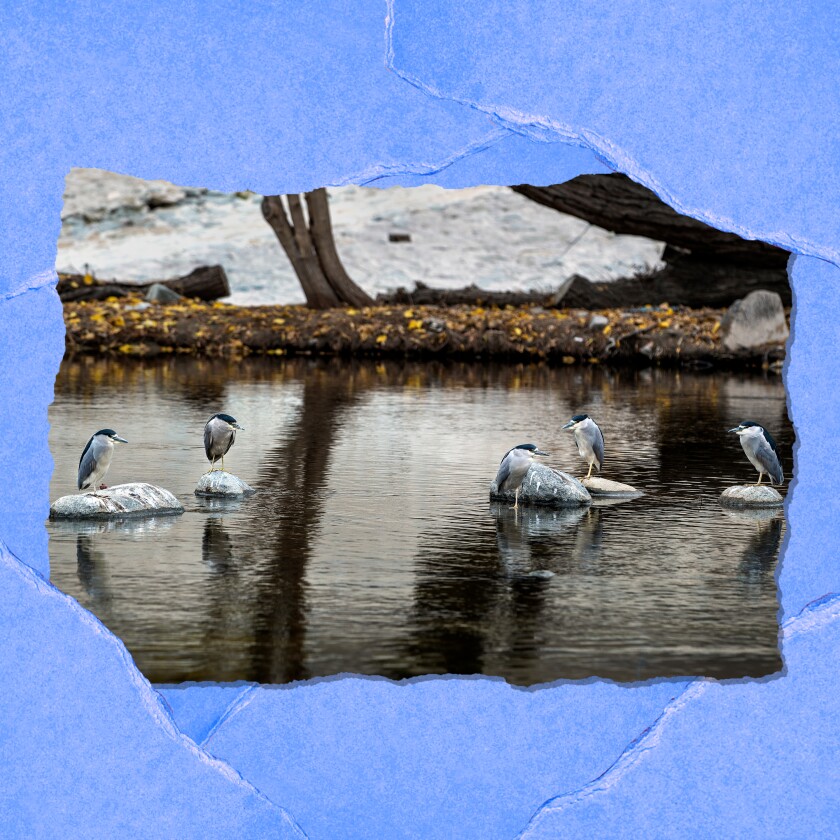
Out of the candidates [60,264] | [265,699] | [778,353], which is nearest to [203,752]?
[265,699]

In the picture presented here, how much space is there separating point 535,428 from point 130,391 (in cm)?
323

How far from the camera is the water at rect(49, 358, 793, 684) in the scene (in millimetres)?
3719

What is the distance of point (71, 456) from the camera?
678cm

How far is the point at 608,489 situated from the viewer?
19.9 feet

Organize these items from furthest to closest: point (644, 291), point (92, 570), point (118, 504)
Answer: point (644, 291)
point (118, 504)
point (92, 570)

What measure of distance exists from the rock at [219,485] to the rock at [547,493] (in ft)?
3.57

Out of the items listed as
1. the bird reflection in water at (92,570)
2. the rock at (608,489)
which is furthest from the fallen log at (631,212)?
the bird reflection in water at (92,570)

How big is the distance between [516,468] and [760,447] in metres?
1.08

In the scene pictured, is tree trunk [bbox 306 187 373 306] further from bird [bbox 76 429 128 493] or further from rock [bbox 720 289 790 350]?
bird [bbox 76 429 128 493]

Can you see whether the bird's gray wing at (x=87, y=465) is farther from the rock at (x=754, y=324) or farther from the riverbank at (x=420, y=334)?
the rock at (x=754, y=324)

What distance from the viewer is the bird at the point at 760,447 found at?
591cm

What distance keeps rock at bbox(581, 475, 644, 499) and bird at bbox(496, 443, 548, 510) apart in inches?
17.1

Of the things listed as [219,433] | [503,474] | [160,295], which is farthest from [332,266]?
[503,474]

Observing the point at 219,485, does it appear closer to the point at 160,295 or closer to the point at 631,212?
the point at 631,212
